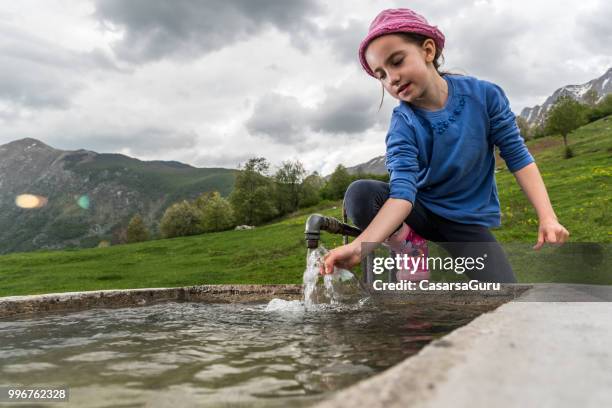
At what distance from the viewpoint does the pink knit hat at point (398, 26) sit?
2.88 meters

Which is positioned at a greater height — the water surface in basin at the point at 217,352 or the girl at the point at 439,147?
the girl at the point at 439,147

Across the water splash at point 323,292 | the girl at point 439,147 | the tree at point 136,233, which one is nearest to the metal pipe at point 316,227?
the water splash at point 323,292

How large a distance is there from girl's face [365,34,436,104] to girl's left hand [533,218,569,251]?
4.01 ft

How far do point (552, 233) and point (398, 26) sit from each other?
158 centimetres

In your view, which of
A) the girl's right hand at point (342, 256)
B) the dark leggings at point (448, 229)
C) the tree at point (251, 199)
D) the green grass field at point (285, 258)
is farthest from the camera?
the tree at point (251, 199)

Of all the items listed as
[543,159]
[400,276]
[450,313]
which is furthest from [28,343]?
[543,159]

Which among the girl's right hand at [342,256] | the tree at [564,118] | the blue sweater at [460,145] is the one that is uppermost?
the tree at [564,118]

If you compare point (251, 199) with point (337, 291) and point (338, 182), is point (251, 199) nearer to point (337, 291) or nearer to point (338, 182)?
point (338, 182)

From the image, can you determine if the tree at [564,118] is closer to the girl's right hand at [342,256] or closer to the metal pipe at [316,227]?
the metal pipe at [316,227]

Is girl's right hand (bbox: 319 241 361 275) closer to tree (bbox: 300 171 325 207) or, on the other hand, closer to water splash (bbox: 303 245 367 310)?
water splash (bbox: 303 245 367 310)

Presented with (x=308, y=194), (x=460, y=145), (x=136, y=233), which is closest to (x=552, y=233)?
(x=460, y=145)

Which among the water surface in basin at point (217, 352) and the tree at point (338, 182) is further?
the tree at point (338, 182)

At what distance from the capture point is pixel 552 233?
2.45 metres

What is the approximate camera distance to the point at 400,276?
3693mm
